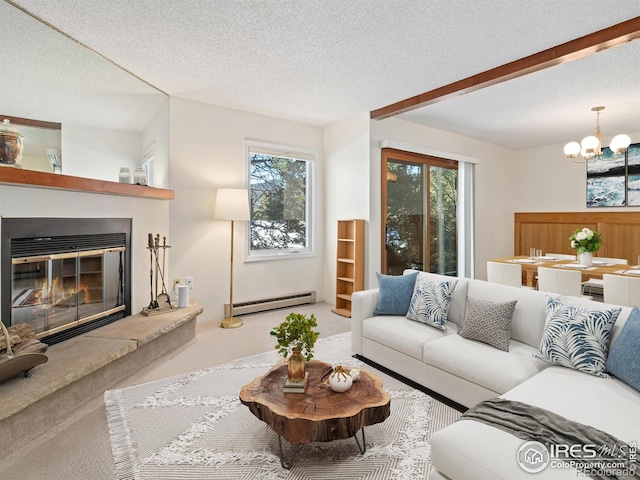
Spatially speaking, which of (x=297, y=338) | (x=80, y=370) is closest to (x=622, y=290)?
(x=297, y=338)

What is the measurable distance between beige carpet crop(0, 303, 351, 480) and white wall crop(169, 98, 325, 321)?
0.82 meters

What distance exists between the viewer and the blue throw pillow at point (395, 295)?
3.04 metres

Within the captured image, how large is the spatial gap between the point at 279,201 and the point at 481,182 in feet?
12.2

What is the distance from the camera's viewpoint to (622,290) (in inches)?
115

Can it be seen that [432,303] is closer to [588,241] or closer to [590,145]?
[588,241]

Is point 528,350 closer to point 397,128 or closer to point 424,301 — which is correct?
point 424,301

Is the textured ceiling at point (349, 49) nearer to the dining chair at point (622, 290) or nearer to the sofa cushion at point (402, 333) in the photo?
the dining chair at point (622, 290)

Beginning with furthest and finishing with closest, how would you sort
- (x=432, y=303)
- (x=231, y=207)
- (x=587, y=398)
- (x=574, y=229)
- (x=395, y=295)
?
(x=574, y=229)
(x=231, y=207)
(x=395, y=295)
(x=432, y=303)
(x=587, y=398)

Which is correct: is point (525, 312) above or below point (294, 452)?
above

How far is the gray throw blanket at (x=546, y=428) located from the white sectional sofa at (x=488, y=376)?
0.06 m

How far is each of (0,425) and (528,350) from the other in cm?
312

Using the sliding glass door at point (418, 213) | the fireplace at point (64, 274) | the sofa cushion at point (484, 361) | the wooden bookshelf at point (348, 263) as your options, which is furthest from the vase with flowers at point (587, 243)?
the fireplace at point (64, 274)

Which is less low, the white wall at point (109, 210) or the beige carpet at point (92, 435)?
the white wall at point (109, 210)

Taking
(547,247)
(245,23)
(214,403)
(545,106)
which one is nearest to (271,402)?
(214,403)
